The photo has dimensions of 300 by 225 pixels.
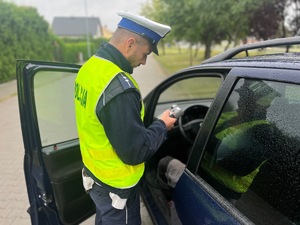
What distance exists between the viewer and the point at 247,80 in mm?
1387

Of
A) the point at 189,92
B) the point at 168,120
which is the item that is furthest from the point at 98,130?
the point at 189,92

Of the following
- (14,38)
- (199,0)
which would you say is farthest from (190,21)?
(14,38)

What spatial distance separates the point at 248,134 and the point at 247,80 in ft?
0.86

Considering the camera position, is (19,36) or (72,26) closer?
(19,36)

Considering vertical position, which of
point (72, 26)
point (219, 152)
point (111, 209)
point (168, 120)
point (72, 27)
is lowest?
point (111, 209)

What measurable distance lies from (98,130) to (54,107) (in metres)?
1.03

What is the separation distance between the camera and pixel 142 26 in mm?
1442

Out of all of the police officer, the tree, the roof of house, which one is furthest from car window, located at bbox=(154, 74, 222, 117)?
the roof of house

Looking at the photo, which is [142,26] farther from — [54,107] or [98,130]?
[54,107]

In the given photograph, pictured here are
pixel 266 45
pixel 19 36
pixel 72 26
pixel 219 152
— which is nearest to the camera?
pixel 219 152

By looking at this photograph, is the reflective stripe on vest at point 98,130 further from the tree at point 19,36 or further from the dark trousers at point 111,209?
the tree at point 19,36

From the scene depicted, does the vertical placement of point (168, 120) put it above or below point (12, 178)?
above

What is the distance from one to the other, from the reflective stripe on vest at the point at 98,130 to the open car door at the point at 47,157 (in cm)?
38

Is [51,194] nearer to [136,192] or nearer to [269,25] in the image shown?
[136,192]
